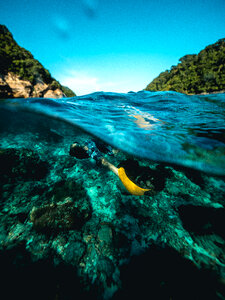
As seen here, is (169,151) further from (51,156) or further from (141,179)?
(51,156)

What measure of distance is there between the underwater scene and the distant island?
19706 mm

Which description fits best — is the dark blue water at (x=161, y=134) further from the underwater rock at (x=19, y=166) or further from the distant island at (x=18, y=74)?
the distant island at (x=18, y=74)

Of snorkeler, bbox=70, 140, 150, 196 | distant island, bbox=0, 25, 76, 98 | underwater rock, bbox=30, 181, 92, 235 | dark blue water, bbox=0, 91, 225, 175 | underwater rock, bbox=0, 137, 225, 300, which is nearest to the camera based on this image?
underwater rock, bbox=0, 137, 225, 300

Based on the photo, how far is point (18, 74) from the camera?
16.7 m

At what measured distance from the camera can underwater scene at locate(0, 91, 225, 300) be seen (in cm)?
127

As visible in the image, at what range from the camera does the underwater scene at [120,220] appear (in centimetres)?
127

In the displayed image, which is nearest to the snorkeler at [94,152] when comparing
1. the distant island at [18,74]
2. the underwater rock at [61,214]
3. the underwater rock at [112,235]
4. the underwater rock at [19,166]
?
the underwater rock at [112,235]

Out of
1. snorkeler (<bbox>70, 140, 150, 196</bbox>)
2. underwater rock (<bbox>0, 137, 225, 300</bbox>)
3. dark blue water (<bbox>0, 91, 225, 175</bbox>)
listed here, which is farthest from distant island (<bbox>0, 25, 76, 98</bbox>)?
underwater rock (<bbox>0, 137, 225, 300</bbox>)

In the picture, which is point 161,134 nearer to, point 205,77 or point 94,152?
point 94,152

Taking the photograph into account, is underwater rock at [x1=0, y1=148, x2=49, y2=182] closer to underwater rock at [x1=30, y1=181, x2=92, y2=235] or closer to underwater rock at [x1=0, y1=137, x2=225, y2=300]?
underwater rock at [x1=0, y1=137, x2=225, y2=300]

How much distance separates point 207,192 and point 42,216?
4096 mm

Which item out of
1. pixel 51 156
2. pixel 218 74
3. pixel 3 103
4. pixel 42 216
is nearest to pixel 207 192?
pixel 42 216

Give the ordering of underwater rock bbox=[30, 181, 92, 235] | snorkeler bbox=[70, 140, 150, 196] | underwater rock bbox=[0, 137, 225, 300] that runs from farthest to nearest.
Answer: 1. snorkeler bbox=[70, 140, 150, 196]
2. underwater rock bbox=[30, 181, 92, 235]
3. underwater rock bbox=[0, 137, 225, 300]

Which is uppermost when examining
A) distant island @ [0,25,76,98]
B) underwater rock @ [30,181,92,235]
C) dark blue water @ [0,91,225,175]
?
distant island @ [0,25,76,98]
